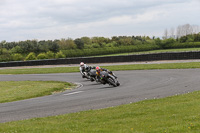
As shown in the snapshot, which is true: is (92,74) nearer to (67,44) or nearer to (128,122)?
(128,122)

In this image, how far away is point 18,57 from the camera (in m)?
71.7

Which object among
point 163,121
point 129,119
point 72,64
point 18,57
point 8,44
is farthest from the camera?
point 8,44

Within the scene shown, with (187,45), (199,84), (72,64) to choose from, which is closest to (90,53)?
(187,45)

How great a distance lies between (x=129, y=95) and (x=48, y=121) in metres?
6.60

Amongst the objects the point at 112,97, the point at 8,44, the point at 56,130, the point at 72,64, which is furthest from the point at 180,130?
the point at 8,44

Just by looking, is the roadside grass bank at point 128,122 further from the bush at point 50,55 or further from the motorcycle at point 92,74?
the bush at point 50,55

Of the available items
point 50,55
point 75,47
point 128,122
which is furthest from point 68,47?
point 128,122

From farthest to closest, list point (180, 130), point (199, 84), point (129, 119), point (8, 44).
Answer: point (8, 44) < point (199, 84) < point (129, 119) < point (180, 130)

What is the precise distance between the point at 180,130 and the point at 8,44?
89.1 meters

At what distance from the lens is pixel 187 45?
74.7m

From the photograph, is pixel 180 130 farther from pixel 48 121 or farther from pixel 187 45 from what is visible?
pixel 187 45

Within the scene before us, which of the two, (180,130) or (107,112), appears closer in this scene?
(180,130)

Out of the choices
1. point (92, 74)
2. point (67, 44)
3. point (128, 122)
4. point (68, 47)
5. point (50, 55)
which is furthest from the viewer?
point (67, 44)

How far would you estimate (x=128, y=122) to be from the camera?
9273 millimetres
